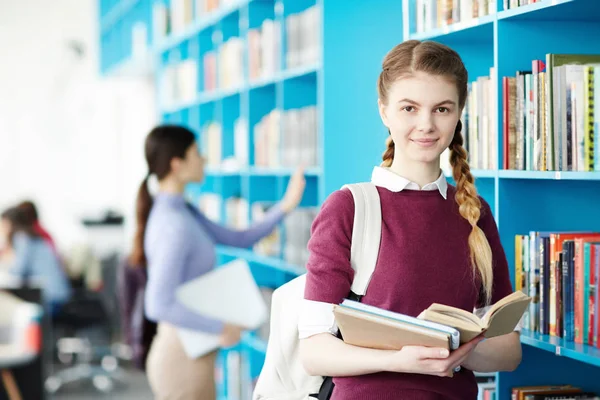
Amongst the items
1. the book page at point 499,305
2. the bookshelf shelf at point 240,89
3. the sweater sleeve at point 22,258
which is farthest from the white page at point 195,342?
the sweater sleeve at point 22,258

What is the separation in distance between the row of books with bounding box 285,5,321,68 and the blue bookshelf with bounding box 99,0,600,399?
3 centimetres

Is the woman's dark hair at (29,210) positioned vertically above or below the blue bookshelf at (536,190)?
below

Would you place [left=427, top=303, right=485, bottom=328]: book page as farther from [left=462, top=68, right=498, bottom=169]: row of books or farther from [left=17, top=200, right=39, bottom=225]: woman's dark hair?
[left=17, top=200, right=39, bottom=225]: woman's dark hair

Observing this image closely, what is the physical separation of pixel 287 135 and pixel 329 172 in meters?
0.75

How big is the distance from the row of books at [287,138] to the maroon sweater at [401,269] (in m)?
2.11

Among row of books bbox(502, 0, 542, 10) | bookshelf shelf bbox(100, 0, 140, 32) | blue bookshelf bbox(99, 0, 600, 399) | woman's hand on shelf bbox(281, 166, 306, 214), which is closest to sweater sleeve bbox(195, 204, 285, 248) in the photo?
woman's hand on shelf bbox(281, 166, 306, 214)

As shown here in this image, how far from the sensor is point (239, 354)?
4969mm

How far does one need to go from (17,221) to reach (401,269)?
17.5 ft

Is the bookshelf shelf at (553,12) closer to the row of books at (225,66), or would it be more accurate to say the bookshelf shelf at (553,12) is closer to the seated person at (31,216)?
the row of books at (225,66)

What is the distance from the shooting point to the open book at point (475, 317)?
4.92ft

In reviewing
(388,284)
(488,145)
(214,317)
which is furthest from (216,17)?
(388,284)

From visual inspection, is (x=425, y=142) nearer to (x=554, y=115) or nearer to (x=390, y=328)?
(x=390, y=328)

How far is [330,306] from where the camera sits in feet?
5.36

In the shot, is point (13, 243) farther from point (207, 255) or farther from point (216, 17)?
point (207, 255)
